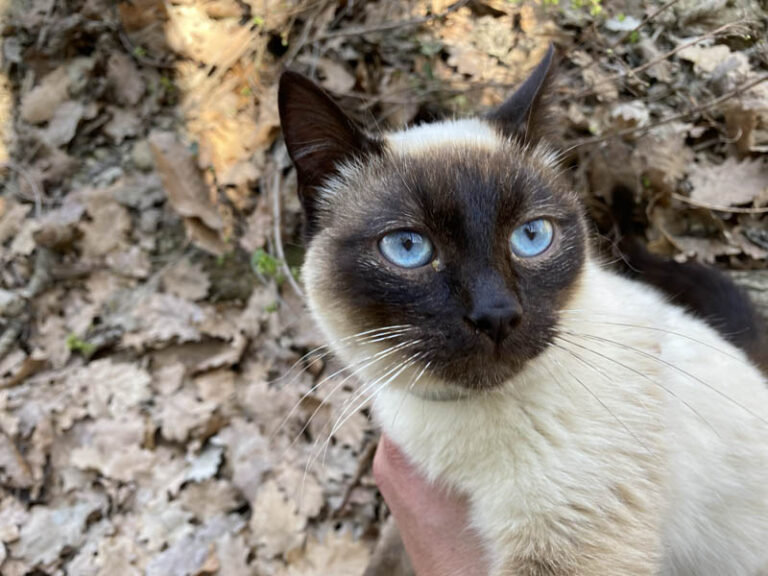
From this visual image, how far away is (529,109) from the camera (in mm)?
1820

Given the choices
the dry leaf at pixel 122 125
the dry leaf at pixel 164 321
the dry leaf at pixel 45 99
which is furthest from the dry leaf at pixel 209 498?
the dry leaf at pixel 45 99

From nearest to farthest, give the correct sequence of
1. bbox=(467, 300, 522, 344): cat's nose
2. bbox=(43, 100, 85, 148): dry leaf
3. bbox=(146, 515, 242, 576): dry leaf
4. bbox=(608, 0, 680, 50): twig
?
bbox=(467, 300, 522, 344): cat's nose
bbox=(608, 0, 680, 50): twig
bbox=(146, 515, 242, 576): dry leaf
bbox=(43, 100, 85, 148): dry leaf

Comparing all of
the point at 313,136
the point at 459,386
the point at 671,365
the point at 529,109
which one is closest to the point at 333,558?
the point at 459,386

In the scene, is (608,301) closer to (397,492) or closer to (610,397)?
(610,397)

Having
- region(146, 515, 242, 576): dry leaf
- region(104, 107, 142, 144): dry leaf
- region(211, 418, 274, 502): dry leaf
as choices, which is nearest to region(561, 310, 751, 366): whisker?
region(211, 418, 274, 502): dry leaf

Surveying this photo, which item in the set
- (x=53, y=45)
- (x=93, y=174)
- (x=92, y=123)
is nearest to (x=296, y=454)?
(x=93, y=174)

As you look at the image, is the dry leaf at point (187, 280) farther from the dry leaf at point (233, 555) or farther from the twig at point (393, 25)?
the twig at point (393, 25)

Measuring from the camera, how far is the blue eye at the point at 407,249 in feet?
5.01

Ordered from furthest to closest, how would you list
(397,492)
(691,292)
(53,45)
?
(53,45) < (691,292) < (397,492)

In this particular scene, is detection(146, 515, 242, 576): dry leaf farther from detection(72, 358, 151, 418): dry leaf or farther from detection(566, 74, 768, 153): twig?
detection(566, 74, 768, 153): twig

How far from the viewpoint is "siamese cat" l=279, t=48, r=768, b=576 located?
1.48m

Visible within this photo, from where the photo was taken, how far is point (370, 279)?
157cm

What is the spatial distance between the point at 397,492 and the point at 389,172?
1.29 meters

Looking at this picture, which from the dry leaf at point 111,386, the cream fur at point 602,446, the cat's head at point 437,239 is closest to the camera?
the cat's head at point 437,239
